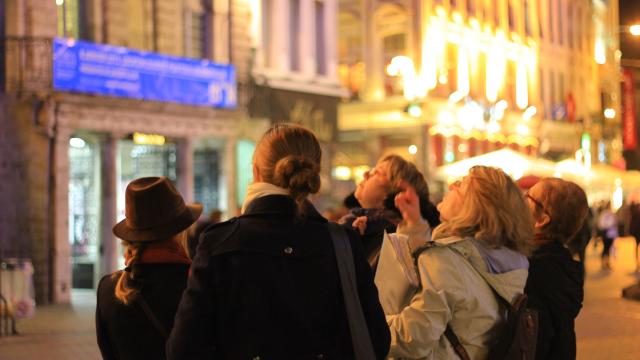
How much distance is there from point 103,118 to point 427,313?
15.9m

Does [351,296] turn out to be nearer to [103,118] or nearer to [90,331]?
[90,331]

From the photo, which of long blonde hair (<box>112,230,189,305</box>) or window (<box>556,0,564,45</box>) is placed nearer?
long blonde hair (<box>112,230,189,305</box>)

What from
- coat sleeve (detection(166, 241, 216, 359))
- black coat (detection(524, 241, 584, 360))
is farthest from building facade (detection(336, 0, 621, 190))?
coat sleeve (detection(166, 241, 216, 359))

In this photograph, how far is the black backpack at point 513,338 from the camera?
14.3 feet

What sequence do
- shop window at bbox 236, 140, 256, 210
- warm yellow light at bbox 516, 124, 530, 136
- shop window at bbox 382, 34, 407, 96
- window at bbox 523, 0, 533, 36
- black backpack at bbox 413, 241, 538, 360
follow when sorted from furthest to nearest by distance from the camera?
1. window at bbox 523, 0, 533, 36
2. warm yellow light at bbox 516, 124, 530, 136
3. shop window at bbox 382, 34, 407, 96
4. shop window at bbox 236, 140, 256, 210
5. black backpack at bbox 413, 241, 538, 360

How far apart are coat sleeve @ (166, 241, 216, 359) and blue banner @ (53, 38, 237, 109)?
15648mm

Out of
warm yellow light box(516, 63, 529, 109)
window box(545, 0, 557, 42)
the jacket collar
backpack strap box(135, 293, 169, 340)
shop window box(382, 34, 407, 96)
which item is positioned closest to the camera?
the jacket collar

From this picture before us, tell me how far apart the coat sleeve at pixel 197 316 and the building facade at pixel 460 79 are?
86.3 ft

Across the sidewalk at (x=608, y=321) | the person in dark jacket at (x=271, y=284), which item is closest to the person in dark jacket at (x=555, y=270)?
the person in dark jacket at (x=271, y=284)

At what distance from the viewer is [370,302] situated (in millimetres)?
3689

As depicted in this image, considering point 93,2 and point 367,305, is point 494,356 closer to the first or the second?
point 367,305

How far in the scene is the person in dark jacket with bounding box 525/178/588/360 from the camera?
16.4 ft

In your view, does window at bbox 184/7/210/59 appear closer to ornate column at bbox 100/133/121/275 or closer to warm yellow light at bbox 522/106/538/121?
ornate column at bbox 100/133/121/275

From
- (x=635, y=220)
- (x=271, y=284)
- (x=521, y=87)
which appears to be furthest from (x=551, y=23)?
(x=271, y=284)
